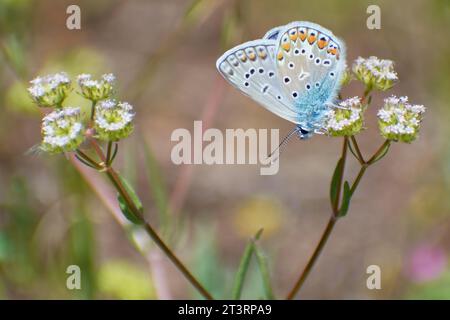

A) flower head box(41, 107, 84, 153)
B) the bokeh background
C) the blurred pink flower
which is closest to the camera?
flower head box(41, 107, 84, 153)

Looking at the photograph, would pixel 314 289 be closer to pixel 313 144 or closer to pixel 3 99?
pixel 313 144

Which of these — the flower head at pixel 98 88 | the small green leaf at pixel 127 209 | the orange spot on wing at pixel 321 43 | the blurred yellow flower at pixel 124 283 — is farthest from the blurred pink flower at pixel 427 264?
the flower head at pixel 98 88

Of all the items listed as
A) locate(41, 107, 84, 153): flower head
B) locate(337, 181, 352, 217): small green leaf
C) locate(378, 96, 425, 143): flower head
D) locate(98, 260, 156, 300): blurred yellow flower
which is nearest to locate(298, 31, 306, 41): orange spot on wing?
locate(378, 96, 425, 143): flower head

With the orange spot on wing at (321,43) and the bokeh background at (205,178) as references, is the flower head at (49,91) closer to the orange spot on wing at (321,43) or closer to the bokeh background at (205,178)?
the bokeh background at (205,178)

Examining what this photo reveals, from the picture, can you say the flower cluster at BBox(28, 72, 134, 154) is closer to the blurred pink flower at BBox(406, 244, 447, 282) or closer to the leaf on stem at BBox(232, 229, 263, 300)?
the leaf on stem at BBox(232, 229, 263, 300)

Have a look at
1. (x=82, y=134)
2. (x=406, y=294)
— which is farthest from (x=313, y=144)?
(x=82, y=134)
